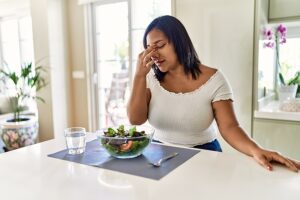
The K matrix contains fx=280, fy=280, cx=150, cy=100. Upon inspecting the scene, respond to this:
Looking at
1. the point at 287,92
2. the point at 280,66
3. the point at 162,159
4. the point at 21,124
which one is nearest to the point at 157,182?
the point at 162,159

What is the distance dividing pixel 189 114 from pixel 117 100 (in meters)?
2.04

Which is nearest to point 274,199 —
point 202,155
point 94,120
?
point 202,155

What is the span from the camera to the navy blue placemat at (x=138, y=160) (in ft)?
2.94

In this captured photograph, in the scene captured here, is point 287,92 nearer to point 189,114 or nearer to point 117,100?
point 189,114

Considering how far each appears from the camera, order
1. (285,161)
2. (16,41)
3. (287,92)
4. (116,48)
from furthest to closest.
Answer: (16,41), (116,48), (287,92), (285,161)

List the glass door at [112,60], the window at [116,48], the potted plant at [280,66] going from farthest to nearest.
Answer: the glass door at [112,60], the window at [116,48], the potted plant at [280,66]

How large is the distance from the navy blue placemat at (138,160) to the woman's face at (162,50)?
45 centimetres

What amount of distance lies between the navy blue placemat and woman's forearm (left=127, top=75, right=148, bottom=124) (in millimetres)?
245

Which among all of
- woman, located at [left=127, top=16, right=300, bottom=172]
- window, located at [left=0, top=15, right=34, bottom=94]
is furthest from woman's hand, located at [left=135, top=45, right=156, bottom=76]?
window, located at [left=0, top=15, right=34, bottom=94]

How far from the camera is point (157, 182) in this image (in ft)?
2.67

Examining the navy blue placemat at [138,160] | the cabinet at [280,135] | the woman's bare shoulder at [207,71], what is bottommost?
the cabinet at [280,135]

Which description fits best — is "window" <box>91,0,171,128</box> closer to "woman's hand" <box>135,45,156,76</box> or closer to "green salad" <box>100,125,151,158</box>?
"woman's hand" <box>135,45,156,76</box>

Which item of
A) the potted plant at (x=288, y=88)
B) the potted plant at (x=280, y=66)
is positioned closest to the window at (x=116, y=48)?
the potted plant at (x=280, y=66)

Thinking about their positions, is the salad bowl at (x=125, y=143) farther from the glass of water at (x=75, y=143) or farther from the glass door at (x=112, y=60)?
the glass door at (x=112, y=60)
